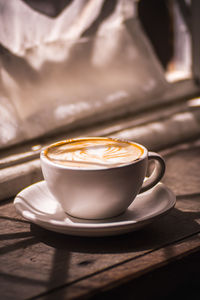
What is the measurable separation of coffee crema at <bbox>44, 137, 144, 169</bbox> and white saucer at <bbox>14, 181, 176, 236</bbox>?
10 centimetres

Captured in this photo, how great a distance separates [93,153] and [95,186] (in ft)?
0.35

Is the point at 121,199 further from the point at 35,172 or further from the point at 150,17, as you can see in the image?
the point at 150,17

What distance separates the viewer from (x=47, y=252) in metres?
0.76

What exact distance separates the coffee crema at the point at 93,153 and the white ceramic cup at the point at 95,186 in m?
0.02

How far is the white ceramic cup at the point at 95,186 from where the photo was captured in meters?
0.75

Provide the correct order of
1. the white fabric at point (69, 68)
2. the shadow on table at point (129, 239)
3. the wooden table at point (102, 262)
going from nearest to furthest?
the wooden table at point (102, 262)
the shadow on table at point (129, 239)
the white fabric at point (69, 68)

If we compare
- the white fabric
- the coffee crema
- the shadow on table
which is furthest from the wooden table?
the white fabric

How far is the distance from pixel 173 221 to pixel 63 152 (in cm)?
25

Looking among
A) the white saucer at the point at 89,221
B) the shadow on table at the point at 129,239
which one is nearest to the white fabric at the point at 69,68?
the white saucer at the point at 89,221

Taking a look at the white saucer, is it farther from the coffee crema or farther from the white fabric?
the white fabric

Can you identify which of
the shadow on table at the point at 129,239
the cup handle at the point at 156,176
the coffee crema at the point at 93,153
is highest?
the coffee crema at the point at 93,153

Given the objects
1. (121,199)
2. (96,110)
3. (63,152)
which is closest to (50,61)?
(96,110)

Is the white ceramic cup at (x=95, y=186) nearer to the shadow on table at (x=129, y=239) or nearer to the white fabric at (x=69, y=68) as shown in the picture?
the shadow on table at (x=129, y=239)

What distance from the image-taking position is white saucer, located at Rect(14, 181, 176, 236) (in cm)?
74
